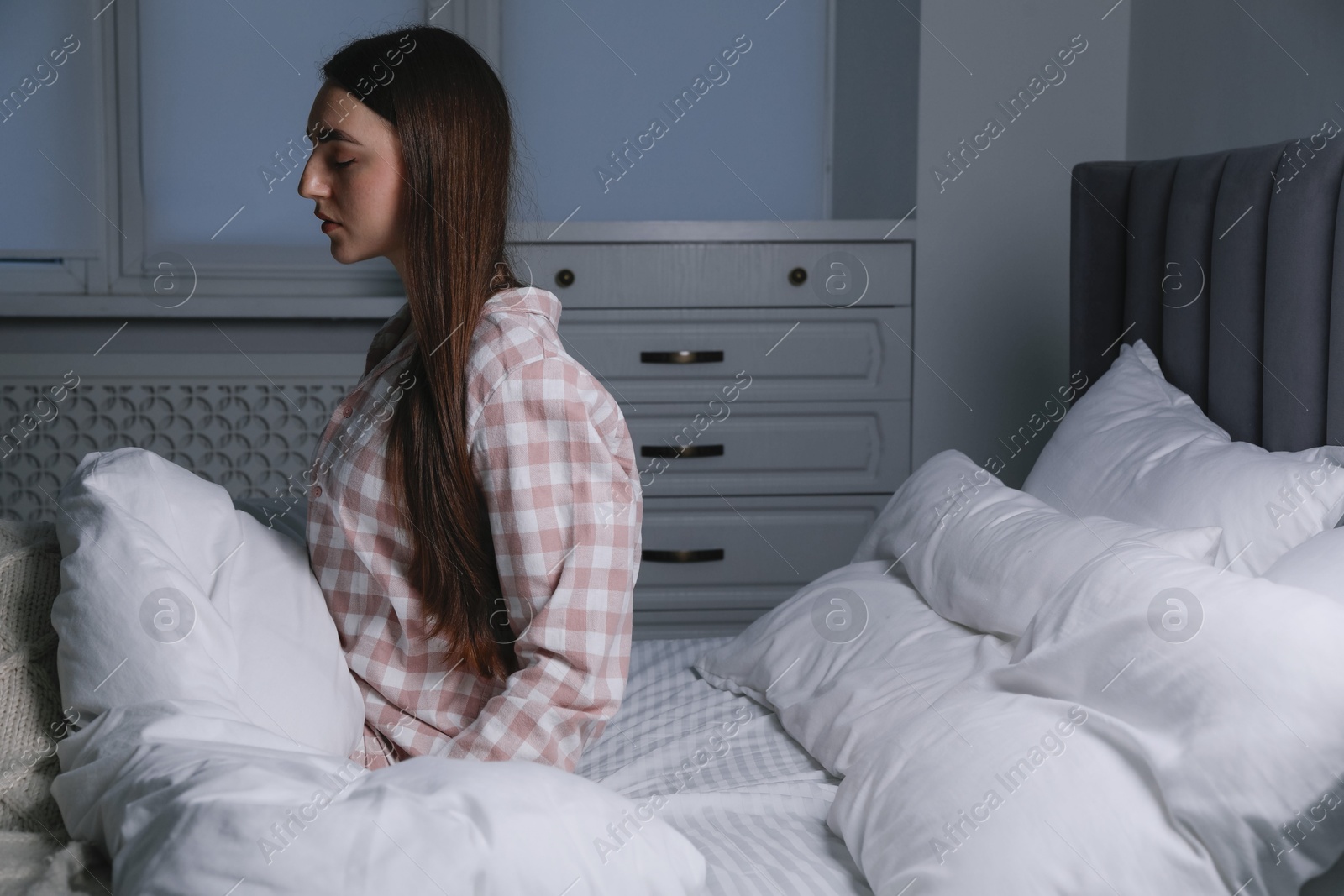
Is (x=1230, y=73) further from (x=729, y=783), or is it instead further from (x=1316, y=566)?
(x=729, y=783)

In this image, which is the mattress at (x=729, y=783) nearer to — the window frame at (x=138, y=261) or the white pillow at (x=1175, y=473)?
the white pillow at (x=1175, y=473)

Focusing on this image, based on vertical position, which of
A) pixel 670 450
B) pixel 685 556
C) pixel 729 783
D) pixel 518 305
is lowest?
pixel 685 556

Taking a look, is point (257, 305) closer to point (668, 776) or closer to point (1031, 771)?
point (668, 776)

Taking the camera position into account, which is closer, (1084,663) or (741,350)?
(1084,663)

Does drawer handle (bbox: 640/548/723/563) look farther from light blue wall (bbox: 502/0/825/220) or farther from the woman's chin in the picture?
the woman's chin

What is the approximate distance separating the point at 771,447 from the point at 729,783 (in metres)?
1.35

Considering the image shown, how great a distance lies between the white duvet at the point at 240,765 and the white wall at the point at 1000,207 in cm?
173

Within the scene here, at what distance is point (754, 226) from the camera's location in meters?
2.31

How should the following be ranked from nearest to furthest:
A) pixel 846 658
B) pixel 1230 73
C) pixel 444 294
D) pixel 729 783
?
pixel 444 294 < pixel 729 783 < pixel 846 658 < pixel 1230 73

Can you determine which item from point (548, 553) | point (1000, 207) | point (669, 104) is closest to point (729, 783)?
point (548, 553)

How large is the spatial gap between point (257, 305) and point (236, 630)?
171cm

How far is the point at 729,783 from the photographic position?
1.10m

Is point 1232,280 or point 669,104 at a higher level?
point 669,104

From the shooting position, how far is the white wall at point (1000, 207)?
2328 millimetres
